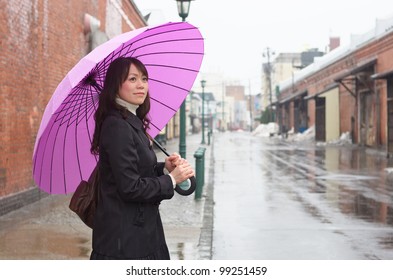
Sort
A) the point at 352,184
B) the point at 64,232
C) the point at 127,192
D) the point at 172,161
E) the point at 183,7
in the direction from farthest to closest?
the point at 352,184 → the point at 183,7 → the point at 64,232 → the point at 172,161 → the point at 127,192

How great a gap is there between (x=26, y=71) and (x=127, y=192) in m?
8.27

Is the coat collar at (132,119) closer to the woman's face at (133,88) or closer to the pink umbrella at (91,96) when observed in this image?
the woman's face at (133,88)

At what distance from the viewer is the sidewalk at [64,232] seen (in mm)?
6886

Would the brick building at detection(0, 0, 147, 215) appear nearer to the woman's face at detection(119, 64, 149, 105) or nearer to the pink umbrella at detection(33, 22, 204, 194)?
the pink umbrella at detection(33, 22, 204, 194)

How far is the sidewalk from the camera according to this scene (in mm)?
6886

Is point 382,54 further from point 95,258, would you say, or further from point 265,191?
point 95,258

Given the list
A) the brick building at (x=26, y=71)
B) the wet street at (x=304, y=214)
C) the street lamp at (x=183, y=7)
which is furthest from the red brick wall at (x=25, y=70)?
the wet street at (x=304, y=214)

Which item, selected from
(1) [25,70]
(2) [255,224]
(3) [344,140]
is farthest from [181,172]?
(3) [344,140]

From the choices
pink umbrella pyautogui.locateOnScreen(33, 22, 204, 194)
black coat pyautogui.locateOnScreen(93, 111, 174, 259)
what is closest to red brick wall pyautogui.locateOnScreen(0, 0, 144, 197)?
pink umbrella pyautogui.locateOnScreen(33, 22, 204, 194)

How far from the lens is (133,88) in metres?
3.19

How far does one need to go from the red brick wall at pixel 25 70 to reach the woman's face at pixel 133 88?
22.2 ft

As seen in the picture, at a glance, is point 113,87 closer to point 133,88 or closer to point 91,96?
point 133,88

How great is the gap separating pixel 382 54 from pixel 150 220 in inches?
1128

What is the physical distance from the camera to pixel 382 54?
29.6 meters
